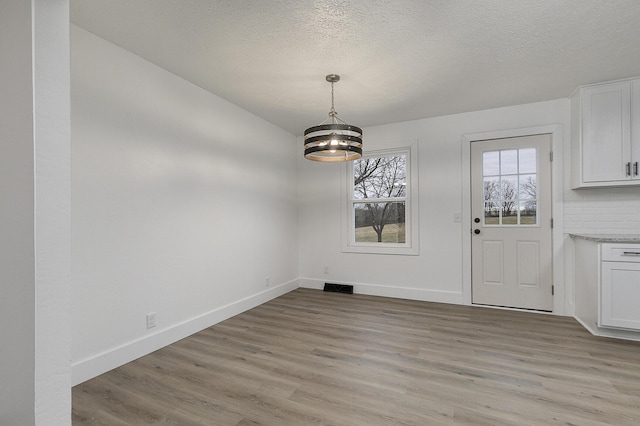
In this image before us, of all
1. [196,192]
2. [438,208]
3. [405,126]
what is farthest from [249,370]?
[405,126]

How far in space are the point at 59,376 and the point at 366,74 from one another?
3.03 meters

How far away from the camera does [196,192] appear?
10.7 ft

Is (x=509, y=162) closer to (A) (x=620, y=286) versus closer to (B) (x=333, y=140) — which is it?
(A) (x=620, y=286)

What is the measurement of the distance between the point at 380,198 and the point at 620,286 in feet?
9.16

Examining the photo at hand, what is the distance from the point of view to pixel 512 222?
3949mm

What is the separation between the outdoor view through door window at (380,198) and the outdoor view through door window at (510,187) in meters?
1.09

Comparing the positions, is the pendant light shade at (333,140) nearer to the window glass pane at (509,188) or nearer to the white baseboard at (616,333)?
the window glass pane at (509,188)

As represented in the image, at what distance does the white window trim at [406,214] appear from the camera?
4473 millimetres

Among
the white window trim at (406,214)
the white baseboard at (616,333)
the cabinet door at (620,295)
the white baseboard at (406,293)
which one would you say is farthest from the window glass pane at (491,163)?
Answer: the white baseboard at (616,333)

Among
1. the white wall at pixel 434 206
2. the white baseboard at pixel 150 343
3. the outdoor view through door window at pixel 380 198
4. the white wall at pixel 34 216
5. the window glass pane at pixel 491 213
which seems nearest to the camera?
the white wall at pixel 34 216

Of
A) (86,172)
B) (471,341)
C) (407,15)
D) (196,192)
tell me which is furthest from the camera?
(196,192)

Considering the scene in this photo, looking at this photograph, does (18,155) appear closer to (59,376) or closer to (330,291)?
(59,376)

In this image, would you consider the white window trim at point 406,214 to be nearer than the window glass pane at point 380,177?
Yes

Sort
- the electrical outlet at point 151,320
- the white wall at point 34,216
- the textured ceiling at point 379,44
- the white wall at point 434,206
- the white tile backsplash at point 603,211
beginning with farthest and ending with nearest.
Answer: the white wall at point 434,206 → the white tile backsplash at point 603,211 → the electrical outlet at point 151,320 → the textured ceiling at point 379,44 → the white wall at point 34,216
